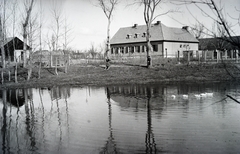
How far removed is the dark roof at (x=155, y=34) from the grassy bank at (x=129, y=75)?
1938cm

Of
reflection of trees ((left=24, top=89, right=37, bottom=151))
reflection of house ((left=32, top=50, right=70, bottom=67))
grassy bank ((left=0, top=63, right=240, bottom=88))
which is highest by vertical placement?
reflection of house ((left=32, top=50, right=70, bottom=67))

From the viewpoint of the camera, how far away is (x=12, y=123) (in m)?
10.1

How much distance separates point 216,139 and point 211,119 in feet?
7.91

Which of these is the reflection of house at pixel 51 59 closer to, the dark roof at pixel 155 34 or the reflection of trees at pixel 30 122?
the dark roof at pixel 155 34

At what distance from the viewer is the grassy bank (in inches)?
993

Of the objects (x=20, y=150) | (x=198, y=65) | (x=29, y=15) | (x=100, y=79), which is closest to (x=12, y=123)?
(x=20, y=150)

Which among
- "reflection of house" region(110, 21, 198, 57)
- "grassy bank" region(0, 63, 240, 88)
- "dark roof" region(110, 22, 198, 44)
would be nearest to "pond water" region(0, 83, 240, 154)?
"grassy bank" region(0, 63, 240, 88)

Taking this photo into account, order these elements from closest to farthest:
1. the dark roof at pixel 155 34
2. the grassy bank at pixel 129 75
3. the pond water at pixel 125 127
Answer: the pond water at pixel 125 127 → the grassy bank at pixel 129 75 → the dark roof at pixel 155 34

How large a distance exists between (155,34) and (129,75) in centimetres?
2487

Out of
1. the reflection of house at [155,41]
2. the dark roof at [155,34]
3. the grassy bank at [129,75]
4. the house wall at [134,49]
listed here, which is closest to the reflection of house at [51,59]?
the grassy bank at [129,75]

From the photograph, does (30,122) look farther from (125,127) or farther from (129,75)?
(129,75)

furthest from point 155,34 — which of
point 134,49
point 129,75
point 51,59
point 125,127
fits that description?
point 125,127

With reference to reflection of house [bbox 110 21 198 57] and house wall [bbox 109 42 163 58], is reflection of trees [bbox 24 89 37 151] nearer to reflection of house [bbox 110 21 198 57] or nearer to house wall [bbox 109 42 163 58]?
reflection of house [bbox 110 21 198 57]

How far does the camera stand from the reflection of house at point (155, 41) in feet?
163
